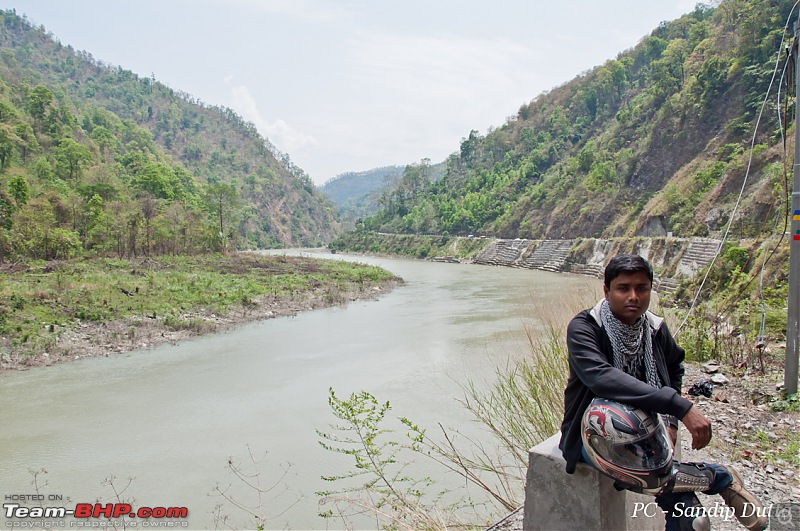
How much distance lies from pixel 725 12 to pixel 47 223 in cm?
4106

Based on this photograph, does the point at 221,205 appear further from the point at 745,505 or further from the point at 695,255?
the point at 745,505

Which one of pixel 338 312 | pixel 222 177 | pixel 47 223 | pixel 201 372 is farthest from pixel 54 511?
pixel 222 177

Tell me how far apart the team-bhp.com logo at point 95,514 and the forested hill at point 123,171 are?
1763 cm

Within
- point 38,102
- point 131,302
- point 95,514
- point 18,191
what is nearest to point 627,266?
point 95,514

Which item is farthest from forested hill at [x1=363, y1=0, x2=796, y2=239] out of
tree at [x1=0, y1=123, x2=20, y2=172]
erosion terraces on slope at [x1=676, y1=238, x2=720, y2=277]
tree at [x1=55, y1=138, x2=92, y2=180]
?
tree at [x1=0, y1=123, x2=20, y2=172]

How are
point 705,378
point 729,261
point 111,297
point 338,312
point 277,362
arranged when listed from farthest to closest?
1. point 338,312
2. point 111,297
3. point 729,261
4. point 277,362
5. point 705,378

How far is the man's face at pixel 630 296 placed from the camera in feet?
6.42

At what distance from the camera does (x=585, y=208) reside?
3800 cm

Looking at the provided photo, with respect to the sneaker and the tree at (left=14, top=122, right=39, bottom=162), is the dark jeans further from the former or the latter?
the tree at (left=14, top=122, right=39, bottom=162)

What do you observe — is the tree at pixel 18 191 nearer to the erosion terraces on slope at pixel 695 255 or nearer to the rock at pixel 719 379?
the rock at pixel 719 379

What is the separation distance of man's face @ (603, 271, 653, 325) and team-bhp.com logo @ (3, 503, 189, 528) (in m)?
4.76

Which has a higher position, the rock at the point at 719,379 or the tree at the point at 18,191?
the tree at the point at 18,191


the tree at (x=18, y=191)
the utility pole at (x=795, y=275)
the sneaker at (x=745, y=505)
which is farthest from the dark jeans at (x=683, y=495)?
the tree at (x=18, y=191)

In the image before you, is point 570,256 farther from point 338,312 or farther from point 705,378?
point 705,378
